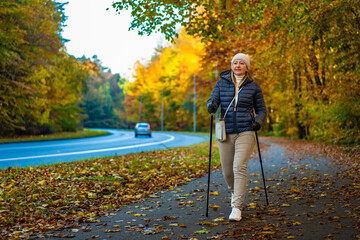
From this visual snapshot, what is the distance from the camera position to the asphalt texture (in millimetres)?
4469

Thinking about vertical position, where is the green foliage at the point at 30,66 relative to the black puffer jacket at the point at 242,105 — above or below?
above

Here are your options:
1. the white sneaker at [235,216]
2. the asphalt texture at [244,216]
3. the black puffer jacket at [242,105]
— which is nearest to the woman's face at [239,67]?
the black puffer jacket at [242,105]

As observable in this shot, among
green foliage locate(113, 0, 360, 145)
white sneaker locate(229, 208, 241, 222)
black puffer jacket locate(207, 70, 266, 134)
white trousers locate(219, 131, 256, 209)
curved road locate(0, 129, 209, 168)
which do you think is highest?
green foliage locate(113, 0, 360, 145)

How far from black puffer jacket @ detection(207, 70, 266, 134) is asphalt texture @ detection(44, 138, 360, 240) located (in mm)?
1326

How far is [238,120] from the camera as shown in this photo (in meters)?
5.25

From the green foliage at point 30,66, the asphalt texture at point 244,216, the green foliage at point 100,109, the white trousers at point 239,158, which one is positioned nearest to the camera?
the asphalt texture at point 244,216

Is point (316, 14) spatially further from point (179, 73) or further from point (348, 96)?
point (179, 73)

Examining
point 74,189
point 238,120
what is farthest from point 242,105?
point 74,189

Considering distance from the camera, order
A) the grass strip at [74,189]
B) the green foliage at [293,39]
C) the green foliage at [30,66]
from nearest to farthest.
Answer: the grass strip at [74,189], the green foliage at [293,39], the green foliage at [30,66]

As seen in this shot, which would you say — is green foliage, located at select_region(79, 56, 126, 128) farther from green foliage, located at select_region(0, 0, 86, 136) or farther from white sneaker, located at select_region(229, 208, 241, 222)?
white sneaker, located at select_region(229, 208, 241, 222)

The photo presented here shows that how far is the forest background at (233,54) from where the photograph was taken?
30.3 ft

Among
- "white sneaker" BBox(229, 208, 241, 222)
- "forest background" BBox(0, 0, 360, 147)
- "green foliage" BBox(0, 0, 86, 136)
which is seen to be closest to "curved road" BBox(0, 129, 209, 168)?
"green foliage" BBox(0, 0, 86, 136)

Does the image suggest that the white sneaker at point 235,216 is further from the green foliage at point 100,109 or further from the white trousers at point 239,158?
the green foliage at point 100,109

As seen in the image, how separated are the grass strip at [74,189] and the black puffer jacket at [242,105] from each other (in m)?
2.46
